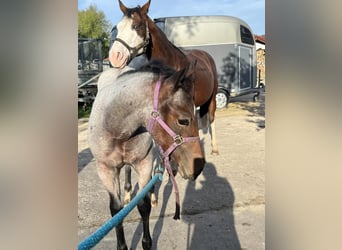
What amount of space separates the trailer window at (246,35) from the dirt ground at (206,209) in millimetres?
6855

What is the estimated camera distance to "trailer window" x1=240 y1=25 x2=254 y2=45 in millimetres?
11189

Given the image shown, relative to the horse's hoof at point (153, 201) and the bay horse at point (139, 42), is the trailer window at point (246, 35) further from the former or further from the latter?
the horse's hoof at point (153, 201)

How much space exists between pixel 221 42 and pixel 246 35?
1.21m

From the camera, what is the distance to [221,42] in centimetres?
1084

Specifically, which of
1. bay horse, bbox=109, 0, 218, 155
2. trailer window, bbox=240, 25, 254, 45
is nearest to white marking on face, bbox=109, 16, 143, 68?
bay horse, bbox=109, 0, 218, 155

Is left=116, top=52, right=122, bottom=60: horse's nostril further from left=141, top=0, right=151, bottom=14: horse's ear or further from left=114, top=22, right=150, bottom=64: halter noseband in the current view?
left=141, top=0, right=151, bottom=14: horse's ear

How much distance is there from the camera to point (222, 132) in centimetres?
724

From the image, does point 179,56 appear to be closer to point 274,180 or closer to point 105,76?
point 105,76

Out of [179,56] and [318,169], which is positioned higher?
[179,56]

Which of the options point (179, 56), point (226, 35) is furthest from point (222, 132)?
point (226, 35)

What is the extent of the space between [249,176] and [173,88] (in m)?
2.68

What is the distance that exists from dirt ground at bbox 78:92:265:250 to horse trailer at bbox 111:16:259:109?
6100 millimetres

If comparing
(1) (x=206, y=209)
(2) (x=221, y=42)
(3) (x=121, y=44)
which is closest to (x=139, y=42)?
(3) (x=121, y=44)

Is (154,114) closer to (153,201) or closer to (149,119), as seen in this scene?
(149,119)
